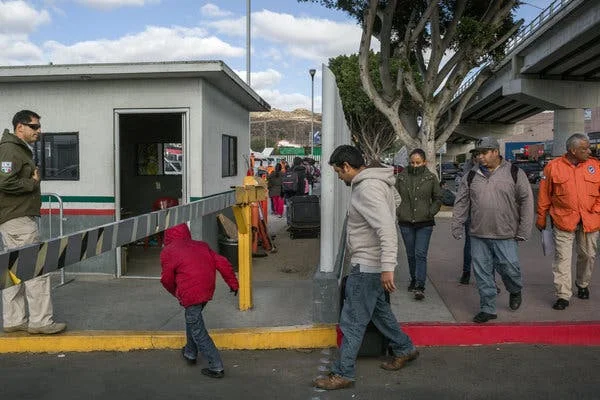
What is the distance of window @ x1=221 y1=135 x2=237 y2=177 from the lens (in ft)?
33.0

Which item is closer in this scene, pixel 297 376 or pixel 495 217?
pixel 297 376

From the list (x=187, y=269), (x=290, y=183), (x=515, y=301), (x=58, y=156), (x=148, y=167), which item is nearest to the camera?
(x=187, y=269)

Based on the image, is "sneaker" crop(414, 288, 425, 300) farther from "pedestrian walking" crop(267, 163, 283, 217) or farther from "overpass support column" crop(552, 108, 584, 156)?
"overpass support column" crop(552, 108, 584, 156)

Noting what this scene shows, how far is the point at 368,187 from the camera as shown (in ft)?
13.8

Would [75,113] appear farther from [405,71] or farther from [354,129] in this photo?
[354,129]

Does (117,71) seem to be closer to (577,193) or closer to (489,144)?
(489,144)

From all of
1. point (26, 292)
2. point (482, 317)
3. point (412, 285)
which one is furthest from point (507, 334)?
point (26, 292)

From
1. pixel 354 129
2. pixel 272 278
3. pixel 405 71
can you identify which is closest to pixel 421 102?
pixel 405 71

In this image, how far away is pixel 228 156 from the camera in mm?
10586

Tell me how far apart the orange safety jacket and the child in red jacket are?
3.54 metres

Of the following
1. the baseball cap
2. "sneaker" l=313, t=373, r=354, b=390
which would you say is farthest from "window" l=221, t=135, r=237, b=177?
"sneaker" l=313, t=373, r=354, b=390

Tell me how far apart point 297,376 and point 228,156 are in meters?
6.41

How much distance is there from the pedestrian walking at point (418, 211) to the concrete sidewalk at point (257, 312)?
331 mm

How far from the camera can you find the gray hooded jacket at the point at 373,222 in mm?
4086
